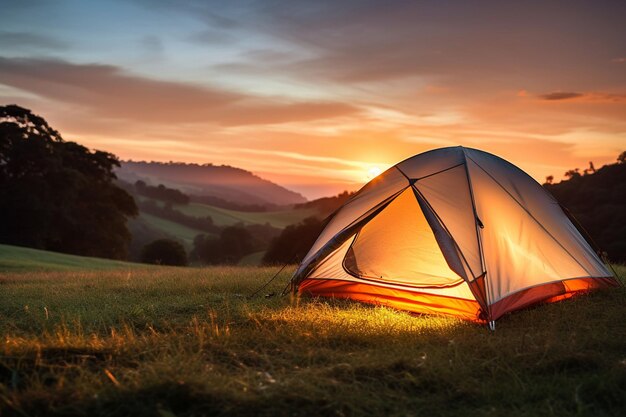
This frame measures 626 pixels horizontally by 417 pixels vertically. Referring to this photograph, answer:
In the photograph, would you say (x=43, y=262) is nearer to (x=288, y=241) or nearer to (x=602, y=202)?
(x=288, y=241)

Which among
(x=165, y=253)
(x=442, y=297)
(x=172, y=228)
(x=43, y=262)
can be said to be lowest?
(x=165, y=253)

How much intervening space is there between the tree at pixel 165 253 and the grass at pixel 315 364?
3942 cm

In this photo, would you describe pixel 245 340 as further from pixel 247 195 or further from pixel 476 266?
pixel 247 195

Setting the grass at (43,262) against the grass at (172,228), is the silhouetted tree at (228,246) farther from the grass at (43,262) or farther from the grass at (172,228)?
the grass at (43,262)

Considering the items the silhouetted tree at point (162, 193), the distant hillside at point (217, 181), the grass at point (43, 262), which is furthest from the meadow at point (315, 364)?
the distant hillside at point (217, 181)

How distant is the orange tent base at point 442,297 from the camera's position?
795 centimetres

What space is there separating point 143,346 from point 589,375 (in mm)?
4356

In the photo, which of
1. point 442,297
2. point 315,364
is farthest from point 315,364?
point 442,297

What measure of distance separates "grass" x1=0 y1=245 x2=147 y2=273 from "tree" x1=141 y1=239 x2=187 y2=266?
20.0 m

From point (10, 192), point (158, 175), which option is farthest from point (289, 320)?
point (158, 175)

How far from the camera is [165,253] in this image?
155 ft

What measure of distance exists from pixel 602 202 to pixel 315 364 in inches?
1049

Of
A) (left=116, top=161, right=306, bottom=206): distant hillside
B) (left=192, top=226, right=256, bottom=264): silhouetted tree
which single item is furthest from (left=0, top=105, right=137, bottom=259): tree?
(left=116, top=161, right=306, bottom=206): distant hillside

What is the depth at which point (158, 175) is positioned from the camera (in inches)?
5079
